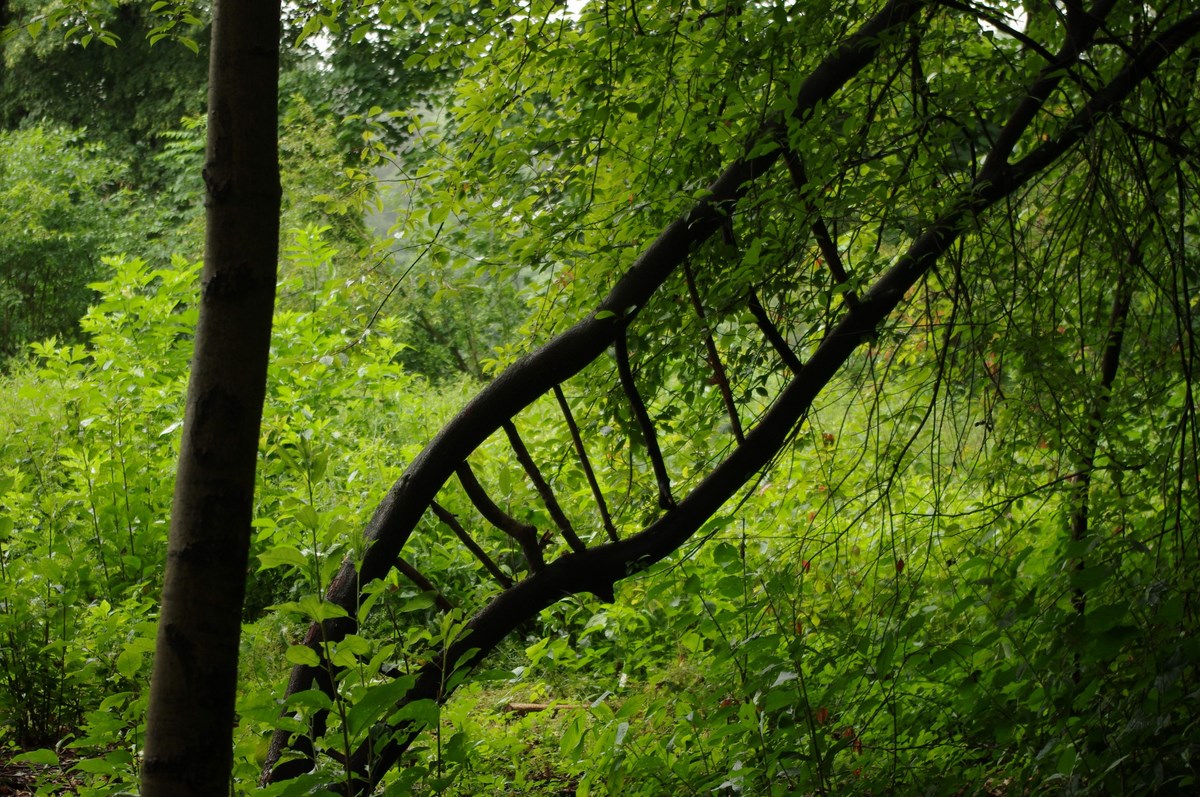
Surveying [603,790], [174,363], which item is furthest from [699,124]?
[174,363]

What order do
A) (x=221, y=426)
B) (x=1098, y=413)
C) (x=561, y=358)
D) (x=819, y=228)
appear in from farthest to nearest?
(x=1098, y=413), (x=819, y=228), (x=561, y=358), (x=221, y=426)

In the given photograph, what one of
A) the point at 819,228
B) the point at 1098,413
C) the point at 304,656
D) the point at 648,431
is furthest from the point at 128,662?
the point at 1098,413

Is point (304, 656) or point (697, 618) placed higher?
point (697, 618)

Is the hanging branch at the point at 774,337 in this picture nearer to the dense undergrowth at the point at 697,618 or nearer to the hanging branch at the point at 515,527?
the dense undergrowth at the point at 697,618

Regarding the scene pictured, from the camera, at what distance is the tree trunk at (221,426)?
124 centimetres

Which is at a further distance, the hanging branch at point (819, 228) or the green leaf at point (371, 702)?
the hanging branch at point (819, 228)

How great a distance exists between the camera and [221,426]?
50.0 inches

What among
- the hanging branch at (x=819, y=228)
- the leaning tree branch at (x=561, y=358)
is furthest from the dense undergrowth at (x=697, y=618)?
the hanging branch at (x=819, y=228)

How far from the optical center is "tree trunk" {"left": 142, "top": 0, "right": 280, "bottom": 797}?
124 centimetres

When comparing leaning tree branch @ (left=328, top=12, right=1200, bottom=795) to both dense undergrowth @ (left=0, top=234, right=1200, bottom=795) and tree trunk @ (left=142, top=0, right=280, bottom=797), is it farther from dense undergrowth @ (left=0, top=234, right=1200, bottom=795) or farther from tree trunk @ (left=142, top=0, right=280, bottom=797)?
tree trunk @ (left=142, top=0, right=280, bottom=797)

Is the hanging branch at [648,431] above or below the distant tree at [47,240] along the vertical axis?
below

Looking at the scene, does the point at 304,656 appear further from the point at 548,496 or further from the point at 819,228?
the point at 819,228

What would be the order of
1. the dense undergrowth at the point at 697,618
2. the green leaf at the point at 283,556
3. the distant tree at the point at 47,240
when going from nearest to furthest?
the green leaf at the point at 283,556
the dense undergrowth at the point at 697,618
the distant tree at the point at 47,240

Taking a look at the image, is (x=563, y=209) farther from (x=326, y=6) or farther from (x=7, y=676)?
(x=7, y=676)
